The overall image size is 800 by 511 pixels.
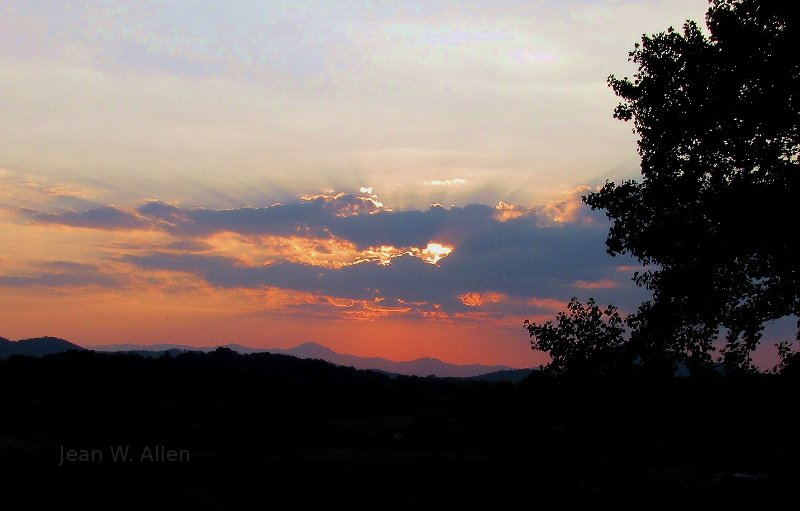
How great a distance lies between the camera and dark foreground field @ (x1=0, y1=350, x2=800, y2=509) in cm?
1667

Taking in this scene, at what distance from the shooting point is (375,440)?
90125 millimetres

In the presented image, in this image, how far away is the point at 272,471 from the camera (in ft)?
191

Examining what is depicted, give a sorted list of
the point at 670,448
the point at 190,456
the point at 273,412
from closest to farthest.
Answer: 1. the point at 670,448
2. the point at 190,456
3. the point at 273,412

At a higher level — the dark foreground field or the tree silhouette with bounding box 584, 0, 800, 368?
the tree silhouette with bounding box 584, 0, 800, 368

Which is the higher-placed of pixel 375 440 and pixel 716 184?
pixel 716 184

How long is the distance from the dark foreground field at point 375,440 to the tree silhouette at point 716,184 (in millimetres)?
1598

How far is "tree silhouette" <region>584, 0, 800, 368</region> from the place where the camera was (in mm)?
15914

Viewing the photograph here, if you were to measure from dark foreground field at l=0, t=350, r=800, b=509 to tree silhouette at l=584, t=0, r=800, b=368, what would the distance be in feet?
5.24

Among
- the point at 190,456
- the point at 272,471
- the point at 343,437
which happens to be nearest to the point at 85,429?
the point at 190,456

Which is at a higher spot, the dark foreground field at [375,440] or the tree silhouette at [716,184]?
the tree silhouette at [716,184]

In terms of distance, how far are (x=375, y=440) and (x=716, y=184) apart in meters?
77.8

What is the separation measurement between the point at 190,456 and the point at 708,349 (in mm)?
57524

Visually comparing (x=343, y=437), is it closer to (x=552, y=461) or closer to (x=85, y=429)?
(x=85, y=429)

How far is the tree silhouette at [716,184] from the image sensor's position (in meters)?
15.9
